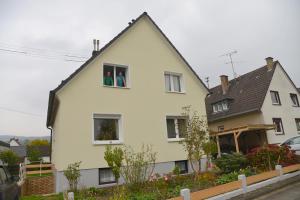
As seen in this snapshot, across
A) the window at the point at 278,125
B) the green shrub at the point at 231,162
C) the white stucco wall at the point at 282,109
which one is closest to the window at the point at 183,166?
the green shrub at the point at 231,162

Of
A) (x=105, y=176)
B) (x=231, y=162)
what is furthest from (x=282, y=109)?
(x=105, y=176)

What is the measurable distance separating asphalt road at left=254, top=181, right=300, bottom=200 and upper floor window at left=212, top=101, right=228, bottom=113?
1778cm

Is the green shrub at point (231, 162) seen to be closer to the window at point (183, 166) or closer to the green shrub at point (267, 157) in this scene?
the green shrub at point (267, 157)

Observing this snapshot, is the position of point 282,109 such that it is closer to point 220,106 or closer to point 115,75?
point 220,106

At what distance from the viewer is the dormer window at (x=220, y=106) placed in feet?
89.9

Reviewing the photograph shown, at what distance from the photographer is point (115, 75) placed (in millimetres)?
14047

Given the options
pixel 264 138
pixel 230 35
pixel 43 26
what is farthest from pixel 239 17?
pixel 264 138

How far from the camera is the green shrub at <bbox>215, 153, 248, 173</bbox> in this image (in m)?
11.5

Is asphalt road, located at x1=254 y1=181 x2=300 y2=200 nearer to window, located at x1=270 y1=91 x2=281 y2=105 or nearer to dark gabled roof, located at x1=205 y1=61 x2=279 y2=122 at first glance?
dark gabled roof, located at x1=205 y1=61 x2=279 y2=122

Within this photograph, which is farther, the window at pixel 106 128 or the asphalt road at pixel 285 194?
the window at pixel 106 128

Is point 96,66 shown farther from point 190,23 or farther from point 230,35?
point 230,35

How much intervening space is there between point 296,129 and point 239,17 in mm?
16841

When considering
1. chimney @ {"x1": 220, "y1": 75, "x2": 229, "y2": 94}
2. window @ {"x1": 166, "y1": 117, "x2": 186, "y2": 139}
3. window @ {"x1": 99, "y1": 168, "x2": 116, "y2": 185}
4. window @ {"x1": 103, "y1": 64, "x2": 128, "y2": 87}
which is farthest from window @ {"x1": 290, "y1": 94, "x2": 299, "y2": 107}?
window @ {"x1": 99, "y1": 168, "x2": 116, "y2": 185}

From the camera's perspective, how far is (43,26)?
12.1 metres
